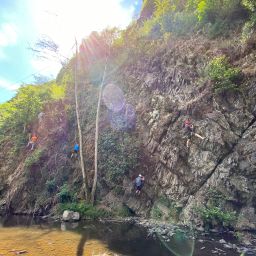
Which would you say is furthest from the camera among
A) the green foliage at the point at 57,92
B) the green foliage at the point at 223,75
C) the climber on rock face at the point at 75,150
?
the green foliage at the point at 57,92

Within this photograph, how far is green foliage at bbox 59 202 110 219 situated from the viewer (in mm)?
20142

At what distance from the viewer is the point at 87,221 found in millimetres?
19359

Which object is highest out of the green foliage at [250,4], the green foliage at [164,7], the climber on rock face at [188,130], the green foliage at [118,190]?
the green foliage at [164,7]

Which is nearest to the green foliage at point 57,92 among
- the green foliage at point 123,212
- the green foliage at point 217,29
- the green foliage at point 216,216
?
the green foliage at point 123,212

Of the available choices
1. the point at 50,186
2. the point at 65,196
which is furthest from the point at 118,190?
the point at 50,186

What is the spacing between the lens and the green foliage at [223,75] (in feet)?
55.7

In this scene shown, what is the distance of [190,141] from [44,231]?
10509mm

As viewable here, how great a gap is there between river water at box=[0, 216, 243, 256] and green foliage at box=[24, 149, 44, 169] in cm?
796

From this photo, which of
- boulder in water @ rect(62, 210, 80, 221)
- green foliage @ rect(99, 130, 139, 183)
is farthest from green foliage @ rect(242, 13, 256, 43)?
boulder in water @ rect(62, 210, 80, 221)

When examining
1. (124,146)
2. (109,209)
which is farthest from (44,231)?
(124,146)

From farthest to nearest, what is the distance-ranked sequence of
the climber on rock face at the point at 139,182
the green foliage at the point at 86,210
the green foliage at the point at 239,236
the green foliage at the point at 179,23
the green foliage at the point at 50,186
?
the green foliage at the point at 179,23 < the green foliage at the point at 50,186 < the green foliage at the point at 86,210 < the climber on rock face at the point at 139,182 < the green foliage at the point at 239,236

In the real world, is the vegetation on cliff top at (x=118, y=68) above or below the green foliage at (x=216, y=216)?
above

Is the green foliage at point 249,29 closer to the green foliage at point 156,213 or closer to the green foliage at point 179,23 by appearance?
the green foliage at point 179,23

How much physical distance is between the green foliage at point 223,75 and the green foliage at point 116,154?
7.75m
